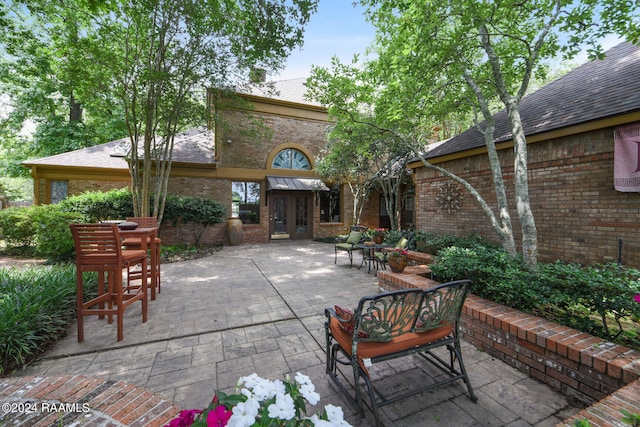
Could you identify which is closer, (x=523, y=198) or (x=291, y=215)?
(x=523, y=198)

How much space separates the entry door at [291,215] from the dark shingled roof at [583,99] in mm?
6838

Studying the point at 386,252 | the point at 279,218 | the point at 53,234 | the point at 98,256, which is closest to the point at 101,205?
the point at 53,234

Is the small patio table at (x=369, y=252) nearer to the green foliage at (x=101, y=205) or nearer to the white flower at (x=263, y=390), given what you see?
the white flower at (x=263, y=390)

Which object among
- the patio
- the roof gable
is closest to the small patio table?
the patio

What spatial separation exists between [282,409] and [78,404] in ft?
5.65

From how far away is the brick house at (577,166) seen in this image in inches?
147

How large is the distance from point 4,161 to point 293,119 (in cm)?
2117

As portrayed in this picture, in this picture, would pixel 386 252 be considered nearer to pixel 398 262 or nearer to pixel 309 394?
pixel 398 262

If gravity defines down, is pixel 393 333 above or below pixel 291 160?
below

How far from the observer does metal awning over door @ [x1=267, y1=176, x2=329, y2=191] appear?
10.8 m

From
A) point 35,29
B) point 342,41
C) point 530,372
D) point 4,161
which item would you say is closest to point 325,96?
point 342,41

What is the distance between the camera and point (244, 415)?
0.77 meters

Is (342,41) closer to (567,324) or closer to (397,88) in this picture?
(397,88)

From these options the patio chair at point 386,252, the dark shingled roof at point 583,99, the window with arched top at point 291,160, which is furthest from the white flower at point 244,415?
the window with arched top at point 291,160
